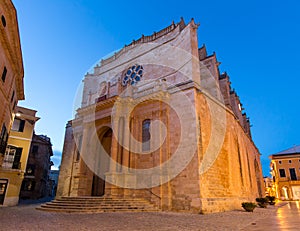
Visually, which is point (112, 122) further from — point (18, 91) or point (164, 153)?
point (18, 91)

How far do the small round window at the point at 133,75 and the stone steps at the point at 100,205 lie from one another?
36.1 feet

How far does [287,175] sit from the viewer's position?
37.3 metres

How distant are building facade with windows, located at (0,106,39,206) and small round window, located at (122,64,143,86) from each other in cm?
858

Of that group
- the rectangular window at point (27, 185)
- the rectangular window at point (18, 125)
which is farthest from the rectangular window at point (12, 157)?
the rectangular window at point (27, 185)

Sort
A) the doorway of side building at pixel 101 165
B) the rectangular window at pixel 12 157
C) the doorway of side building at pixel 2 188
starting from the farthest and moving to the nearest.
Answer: the doorway of side building at pixel 101 165 < the rectangular window at pixel 12 157 < the doorway of side building at pixel 2 188

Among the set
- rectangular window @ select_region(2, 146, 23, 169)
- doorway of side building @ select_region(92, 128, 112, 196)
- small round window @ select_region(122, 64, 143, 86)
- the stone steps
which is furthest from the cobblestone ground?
small round window @ select_region(122, 64, 143, 86)

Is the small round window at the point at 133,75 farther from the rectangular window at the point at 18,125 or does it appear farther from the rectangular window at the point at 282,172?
the rectangular window at the point at 282,172

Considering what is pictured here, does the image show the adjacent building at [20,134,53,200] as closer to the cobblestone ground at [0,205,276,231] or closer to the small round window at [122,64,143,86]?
the small round window at [122,64,143,86]

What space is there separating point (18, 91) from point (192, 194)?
529 inches

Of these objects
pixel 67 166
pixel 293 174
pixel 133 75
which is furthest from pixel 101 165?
pixel 293 174

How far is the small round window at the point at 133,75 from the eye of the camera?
18797mm

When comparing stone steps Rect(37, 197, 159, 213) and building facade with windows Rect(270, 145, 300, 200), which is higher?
building facade with windows Rect(270, 145, 300, 200)

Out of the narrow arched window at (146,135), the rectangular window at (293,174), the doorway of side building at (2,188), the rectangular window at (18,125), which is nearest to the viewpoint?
the narrow arched window at (146,135)

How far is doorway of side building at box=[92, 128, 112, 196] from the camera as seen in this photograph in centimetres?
1513
